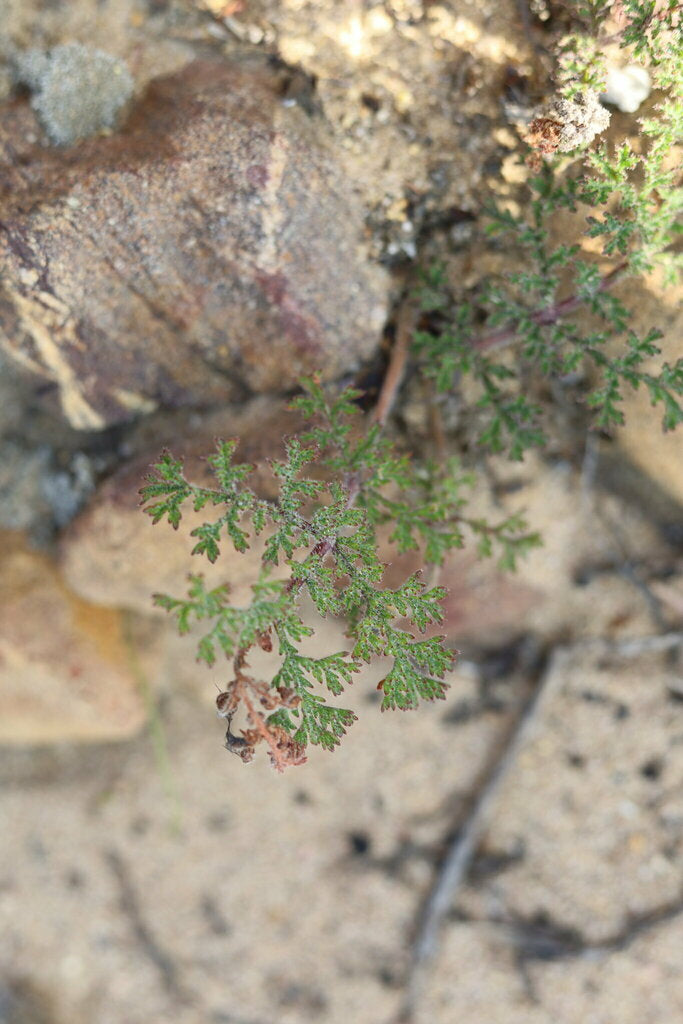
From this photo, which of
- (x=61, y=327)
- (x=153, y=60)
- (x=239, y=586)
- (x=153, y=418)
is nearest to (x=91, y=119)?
(x=153, y=60)

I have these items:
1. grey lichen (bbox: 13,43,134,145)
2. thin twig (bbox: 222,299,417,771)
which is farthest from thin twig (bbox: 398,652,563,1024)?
grey lichen (bbox: 13,43,134,145)

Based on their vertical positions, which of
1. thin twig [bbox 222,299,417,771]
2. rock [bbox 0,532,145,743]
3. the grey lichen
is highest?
the grey lichen

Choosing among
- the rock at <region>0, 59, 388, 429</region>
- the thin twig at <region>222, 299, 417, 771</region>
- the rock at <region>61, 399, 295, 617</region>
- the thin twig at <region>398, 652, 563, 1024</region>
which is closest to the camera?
the thin twig at <region>222, 299, 417, 771</region>

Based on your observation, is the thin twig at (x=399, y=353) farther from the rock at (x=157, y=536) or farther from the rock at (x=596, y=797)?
the rock at (x=596, y=797)

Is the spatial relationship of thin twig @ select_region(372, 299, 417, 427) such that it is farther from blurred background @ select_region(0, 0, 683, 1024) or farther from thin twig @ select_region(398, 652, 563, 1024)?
thin twig @ select_region(398, 652, 563, 1024)

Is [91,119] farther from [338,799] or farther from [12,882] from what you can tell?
[12,882]

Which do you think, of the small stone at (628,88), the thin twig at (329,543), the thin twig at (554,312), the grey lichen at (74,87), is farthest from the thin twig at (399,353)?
the grey lichen at (74,87)
